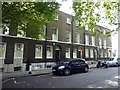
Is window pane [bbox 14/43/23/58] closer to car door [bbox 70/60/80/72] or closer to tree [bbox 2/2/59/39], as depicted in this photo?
car door [bbox 70/60/80/72]

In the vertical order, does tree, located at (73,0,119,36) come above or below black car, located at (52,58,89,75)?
above

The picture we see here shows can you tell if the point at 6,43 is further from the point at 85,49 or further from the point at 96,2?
the point at 85,49

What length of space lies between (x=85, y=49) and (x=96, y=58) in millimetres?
4694

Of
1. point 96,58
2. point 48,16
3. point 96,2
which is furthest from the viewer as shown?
point 96,58

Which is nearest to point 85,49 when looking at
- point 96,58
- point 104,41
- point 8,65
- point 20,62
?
point 96,58

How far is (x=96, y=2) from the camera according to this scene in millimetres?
8609

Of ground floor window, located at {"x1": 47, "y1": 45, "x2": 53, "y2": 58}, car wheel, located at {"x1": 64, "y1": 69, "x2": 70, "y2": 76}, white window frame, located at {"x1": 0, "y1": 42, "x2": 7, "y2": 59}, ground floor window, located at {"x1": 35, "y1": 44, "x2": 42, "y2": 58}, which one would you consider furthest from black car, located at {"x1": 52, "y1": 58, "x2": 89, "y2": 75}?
ground floor window, located at {"x1": 47, "y1": 45, "x2": 53, "y2": 58}

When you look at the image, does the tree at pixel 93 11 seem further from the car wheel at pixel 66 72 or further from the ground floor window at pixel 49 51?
the ground floor window at pixel 49 51

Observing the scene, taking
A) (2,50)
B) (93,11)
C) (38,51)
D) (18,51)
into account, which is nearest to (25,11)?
(93,11)

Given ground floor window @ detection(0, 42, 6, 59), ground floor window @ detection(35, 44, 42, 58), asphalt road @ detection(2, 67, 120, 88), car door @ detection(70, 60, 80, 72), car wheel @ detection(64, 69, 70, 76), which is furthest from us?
ground floor window @ detection(35, 44, 42, 58)

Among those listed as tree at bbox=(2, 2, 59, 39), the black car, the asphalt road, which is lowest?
the asphalt road

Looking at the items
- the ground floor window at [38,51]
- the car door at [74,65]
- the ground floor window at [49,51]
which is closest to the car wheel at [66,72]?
the car door at [74,65]

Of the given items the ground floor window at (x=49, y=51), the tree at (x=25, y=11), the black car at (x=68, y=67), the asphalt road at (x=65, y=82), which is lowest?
the asphalt road at (x=65, y=82)

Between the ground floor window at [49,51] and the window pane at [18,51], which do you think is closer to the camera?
the window pane at [18,51]
